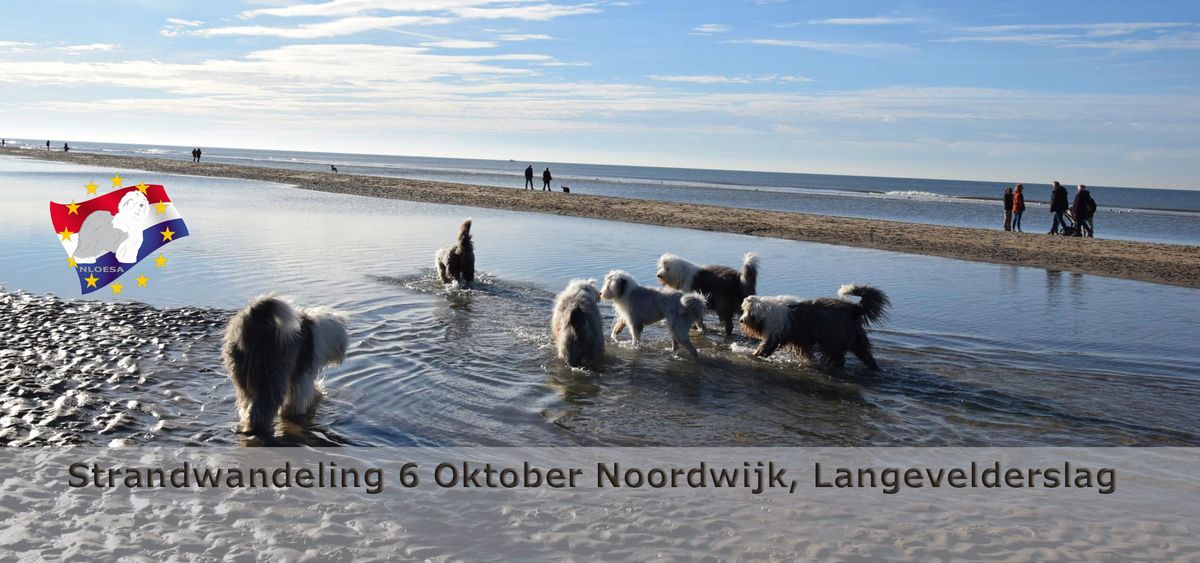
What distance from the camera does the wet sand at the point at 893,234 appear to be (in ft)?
65.1

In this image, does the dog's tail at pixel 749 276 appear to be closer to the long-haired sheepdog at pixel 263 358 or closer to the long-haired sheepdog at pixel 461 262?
the long-haired sheepdog at pixel 461 262

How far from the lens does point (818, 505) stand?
5.39m

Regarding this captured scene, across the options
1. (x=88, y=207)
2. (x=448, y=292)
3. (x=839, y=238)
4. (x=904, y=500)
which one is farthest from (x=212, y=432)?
(x=839, y=238)

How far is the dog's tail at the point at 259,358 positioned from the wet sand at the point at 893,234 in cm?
1876

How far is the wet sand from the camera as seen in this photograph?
19844mm

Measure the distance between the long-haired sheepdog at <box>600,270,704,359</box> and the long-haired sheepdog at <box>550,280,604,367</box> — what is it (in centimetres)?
77

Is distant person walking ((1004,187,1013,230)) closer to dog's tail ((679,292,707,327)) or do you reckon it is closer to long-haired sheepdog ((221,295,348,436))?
dog's tail ((679,292,707,327))

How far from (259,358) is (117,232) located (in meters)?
8.97

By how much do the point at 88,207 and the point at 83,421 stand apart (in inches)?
301

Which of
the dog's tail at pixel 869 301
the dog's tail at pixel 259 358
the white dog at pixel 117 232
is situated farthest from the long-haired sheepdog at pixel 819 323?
the white dog at pixel 117 232

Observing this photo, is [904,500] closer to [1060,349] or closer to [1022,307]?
[1060,349]

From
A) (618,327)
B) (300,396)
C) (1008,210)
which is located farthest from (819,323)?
(1008,210)

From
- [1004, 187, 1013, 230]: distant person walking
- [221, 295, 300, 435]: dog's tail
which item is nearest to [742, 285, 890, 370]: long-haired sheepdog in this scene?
[221, 295, 300, 435]: dog's tail

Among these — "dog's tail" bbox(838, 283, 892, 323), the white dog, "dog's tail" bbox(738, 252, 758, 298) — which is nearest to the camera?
"dog's tail" bbox(838, 283, 892, 323)
